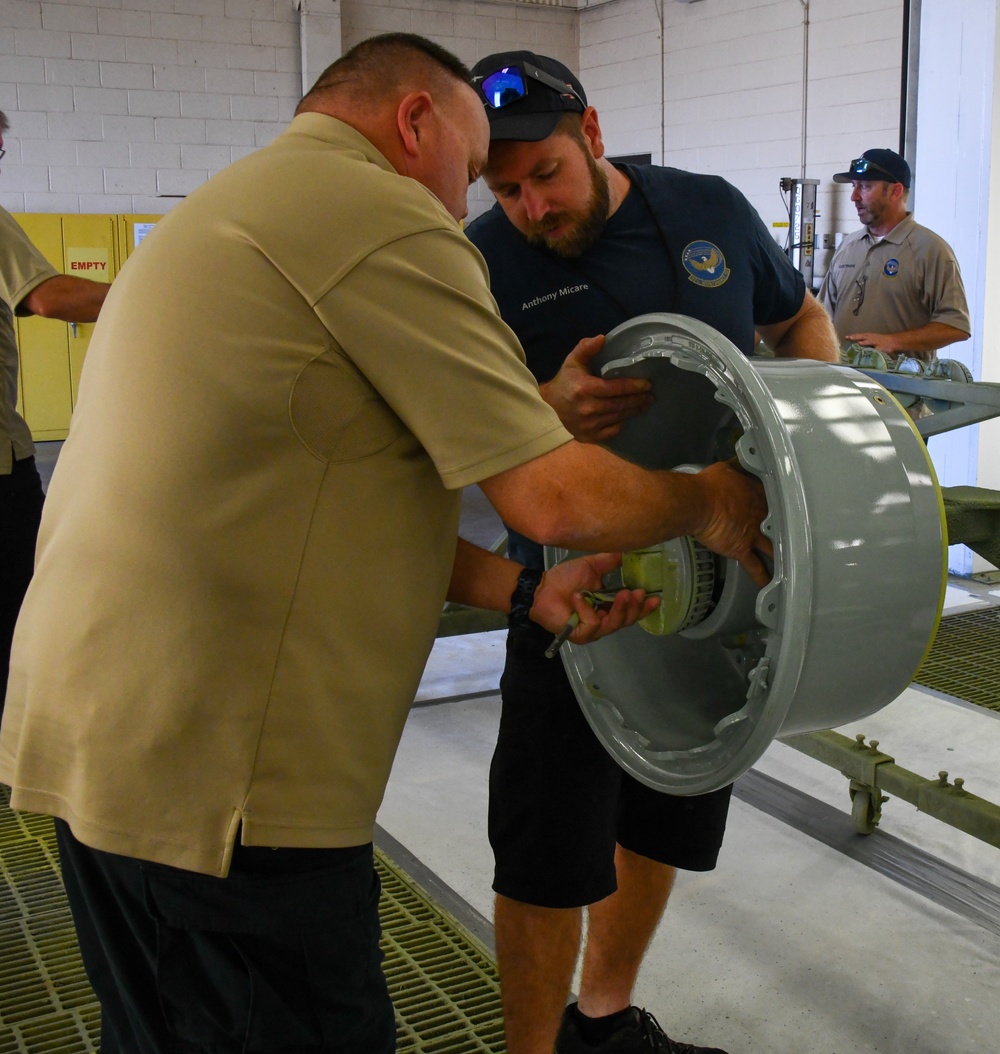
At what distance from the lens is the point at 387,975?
2186 mm

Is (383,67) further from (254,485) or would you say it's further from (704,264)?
(704,264)

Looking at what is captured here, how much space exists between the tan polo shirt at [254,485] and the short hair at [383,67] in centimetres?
15

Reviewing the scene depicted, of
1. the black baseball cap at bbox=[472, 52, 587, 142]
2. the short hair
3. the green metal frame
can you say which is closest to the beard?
the black baseball cap at bbox=[472, 52, 587, 142]

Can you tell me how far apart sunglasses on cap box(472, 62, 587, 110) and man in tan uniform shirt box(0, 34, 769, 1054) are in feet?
2.05

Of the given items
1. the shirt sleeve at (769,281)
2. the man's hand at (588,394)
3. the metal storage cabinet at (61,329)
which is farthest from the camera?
the metal storage cabinet at (61,329)

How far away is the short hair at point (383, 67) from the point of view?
1230 millimetres

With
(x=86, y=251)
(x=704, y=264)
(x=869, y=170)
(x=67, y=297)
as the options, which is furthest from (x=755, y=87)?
(x=704, y=264)

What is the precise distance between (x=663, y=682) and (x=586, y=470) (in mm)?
721

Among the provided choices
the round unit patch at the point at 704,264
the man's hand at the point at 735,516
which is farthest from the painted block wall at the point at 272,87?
the man's hand at the point at 735,516

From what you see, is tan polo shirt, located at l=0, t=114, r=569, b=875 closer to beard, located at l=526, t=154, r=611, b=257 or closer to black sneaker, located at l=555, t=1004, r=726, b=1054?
beard, located at l=526, t=154, r=611, b=257

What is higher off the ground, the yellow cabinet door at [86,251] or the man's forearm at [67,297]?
the yellow cabinet door at [86,251]

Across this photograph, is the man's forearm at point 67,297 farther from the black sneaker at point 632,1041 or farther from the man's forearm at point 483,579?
the black sneaker at point 632,1041

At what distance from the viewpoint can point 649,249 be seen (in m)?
1.83

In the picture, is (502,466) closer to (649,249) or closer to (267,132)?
(649,249)
